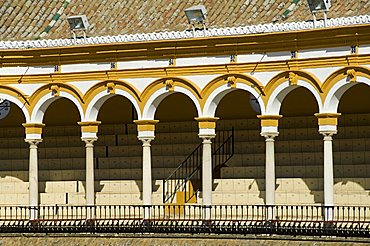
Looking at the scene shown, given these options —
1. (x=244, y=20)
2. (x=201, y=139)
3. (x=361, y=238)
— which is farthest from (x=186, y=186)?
(x=361, y=238)

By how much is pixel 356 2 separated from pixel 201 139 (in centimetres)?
722

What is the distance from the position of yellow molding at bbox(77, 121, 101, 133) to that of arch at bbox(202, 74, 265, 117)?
3501 millimetres

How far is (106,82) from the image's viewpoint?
1891 inches

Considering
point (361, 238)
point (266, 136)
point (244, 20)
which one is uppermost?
point (244, 20)

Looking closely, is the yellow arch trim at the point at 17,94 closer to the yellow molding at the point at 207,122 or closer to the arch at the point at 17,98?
the arch at the point at 17,98

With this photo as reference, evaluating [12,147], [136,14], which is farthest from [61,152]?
[136,14]

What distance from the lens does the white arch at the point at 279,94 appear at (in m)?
44.8

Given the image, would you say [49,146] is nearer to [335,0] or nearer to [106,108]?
[106,108]

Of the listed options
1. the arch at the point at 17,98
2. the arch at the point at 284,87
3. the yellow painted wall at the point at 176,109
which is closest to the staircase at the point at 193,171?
the yellow painted wall at the point at 176,109

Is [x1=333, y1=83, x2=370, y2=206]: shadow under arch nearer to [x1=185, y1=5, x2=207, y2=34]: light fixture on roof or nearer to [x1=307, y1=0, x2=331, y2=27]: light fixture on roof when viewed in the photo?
[x1=307, y1=0, x2=331, y2=27]: light fixture on roof

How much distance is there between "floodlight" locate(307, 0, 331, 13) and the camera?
145 ft

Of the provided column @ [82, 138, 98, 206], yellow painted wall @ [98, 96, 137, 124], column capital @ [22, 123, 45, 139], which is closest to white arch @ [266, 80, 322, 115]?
column @ [82, 138, 98, 206]

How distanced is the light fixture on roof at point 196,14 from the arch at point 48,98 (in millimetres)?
4054

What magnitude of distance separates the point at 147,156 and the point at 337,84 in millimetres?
6194
